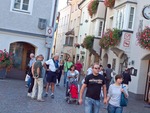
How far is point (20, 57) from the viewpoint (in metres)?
21.9

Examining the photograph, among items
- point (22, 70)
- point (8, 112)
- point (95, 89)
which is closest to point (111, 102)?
point (95, 89)

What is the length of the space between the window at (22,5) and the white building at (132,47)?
5625mm

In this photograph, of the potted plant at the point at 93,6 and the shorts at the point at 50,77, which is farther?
the potted plant at the point at 93,6

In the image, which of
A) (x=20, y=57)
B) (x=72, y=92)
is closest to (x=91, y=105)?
(x=72, y=92)

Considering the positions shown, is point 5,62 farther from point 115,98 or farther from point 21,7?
point 115,98

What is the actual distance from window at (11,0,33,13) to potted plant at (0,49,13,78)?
8.71ft

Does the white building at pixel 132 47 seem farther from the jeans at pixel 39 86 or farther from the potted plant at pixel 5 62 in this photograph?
the jeans at pixel 39 86

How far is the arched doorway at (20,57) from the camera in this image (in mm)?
21688

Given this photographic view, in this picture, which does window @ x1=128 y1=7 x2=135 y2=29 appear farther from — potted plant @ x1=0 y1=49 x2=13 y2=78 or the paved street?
the paved street

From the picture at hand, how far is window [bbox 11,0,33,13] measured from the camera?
21141 millimetres

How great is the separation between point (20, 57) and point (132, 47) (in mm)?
6607

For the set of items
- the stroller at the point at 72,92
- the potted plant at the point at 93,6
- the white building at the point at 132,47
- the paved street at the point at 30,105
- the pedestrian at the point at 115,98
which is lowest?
the paved street at the point at 30,105

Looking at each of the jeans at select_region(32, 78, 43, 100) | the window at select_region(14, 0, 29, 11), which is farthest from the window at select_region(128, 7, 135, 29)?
the jeans at select_region(32, 78, 43, 100)

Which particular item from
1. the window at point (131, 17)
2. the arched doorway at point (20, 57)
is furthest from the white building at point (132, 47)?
the arched doorway at point (20, 57)
